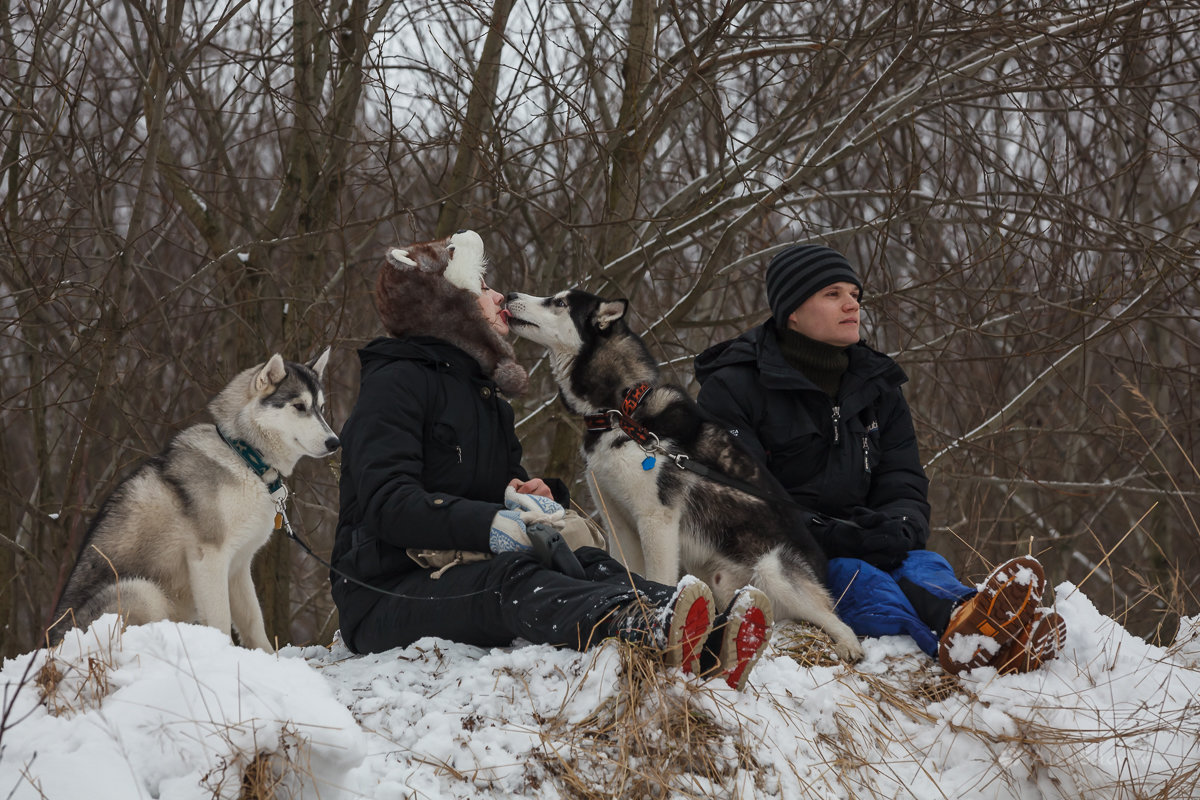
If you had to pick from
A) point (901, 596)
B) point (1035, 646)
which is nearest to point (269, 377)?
point (901, 596)

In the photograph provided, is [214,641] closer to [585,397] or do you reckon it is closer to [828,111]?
[585,397]

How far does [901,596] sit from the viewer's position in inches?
163

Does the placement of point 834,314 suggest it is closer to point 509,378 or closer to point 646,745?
point 509,378

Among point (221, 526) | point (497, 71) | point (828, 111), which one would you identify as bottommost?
point (221, 526)

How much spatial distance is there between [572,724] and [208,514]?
2.37 meters

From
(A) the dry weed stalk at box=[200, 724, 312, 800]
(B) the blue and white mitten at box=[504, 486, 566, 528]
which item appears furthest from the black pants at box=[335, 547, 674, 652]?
(A) the dry weed stalk at box=[200, 724, 312, 800]

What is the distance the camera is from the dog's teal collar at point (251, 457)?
470 cm

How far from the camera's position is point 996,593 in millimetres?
3426

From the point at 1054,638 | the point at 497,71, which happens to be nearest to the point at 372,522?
the point at 1054,638

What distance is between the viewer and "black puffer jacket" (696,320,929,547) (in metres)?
4.59

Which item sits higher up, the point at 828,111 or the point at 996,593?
the point at 828,111

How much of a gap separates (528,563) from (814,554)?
152cm

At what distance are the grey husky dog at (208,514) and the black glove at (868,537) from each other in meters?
2.36

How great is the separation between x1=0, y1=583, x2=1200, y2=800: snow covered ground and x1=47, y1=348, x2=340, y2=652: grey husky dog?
1.04 metres
